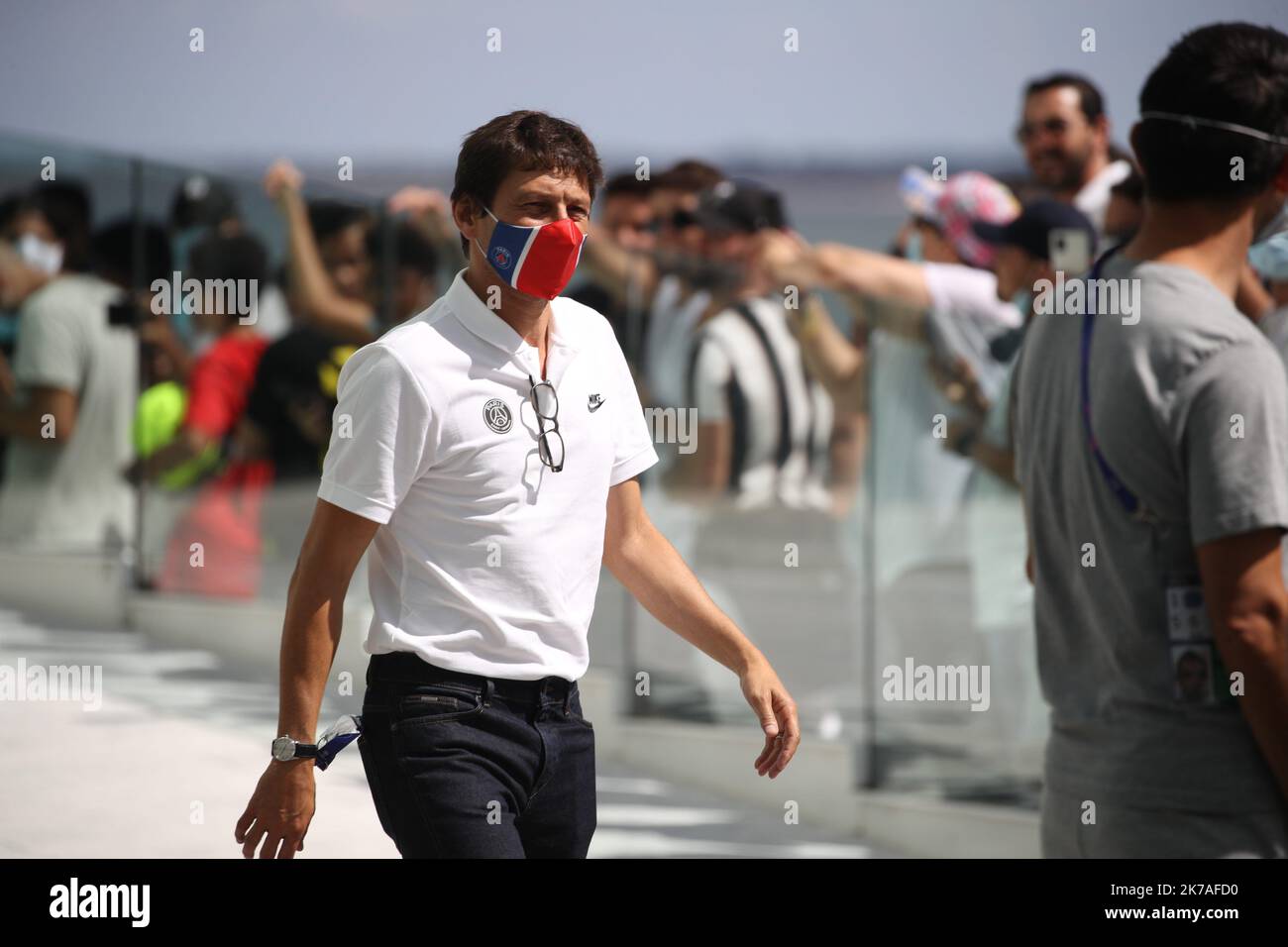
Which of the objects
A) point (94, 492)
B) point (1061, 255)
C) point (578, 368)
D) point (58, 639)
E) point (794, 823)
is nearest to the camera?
point (578, 368)

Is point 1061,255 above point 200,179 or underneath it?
underneath

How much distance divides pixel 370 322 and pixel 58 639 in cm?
205

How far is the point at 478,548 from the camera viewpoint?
2285 mm

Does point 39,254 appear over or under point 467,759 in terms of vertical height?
over

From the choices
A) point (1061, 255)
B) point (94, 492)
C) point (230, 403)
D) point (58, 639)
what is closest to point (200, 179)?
point (230, 403)

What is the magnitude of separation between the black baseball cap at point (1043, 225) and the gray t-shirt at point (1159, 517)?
2.09 metres

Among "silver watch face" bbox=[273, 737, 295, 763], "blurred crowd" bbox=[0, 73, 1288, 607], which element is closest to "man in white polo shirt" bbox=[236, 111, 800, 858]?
"silver watch face" bbox=[273, 737, 295, 763]

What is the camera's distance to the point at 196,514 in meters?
7.92

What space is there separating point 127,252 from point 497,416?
242 inches

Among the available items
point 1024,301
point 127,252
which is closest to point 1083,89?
point 1024,301

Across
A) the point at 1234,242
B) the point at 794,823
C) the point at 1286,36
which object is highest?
the point at 1286,36

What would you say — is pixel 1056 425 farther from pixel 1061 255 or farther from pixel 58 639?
pixel 58 639

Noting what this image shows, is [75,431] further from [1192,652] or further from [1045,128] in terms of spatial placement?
[1192,652]

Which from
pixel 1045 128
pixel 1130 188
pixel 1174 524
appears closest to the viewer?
pixel 1174 524
